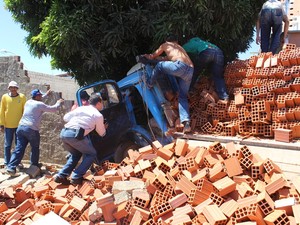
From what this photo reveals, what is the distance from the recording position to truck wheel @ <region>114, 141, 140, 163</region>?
6.48 metres

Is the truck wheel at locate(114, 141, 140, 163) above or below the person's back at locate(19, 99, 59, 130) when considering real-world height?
below

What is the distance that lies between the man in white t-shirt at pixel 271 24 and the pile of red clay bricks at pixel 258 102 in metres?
1.25

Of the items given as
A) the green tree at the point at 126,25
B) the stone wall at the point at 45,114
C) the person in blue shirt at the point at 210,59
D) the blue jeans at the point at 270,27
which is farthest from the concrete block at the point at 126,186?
the blue jeans at the point at 270,27

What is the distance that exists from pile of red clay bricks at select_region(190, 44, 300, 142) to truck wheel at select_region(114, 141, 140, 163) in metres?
1.28

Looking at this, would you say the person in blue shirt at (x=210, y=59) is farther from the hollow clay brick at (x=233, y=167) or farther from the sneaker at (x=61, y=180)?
the sneaker at (x=61, y=180)

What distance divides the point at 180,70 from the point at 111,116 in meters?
1.61

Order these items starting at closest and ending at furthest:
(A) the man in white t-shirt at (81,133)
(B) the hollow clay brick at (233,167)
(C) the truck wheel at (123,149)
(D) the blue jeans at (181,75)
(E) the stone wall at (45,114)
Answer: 1. (B) the hollow clay brick at (233,167)
2. (A) the man in white t-shirt at (81,133)
3. (D) the blue jeans at (181,75)
4. (C) the truck wheel at (123,149)
5. (E) the stone wall at (45,114)

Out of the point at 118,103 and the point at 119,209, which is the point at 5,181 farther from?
the point at 119,209

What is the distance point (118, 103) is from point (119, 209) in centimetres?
252

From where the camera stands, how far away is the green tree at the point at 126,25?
22.2 feet

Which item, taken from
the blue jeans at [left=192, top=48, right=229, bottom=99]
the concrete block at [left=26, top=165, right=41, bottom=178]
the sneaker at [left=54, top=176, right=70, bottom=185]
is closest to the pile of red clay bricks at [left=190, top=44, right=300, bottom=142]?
the blue jeans at [left=192, top=48, right=229, bottom=99]

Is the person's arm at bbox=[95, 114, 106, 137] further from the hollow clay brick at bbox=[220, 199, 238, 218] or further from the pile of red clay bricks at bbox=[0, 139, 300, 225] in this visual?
the hollow clay brick at bbox=[220, 199, 238, 218]

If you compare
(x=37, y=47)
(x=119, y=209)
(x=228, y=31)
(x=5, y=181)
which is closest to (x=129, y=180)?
(x=119, y=209)

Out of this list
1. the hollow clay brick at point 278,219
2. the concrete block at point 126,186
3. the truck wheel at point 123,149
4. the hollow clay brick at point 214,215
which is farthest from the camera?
the truck wheel at point 123,149
